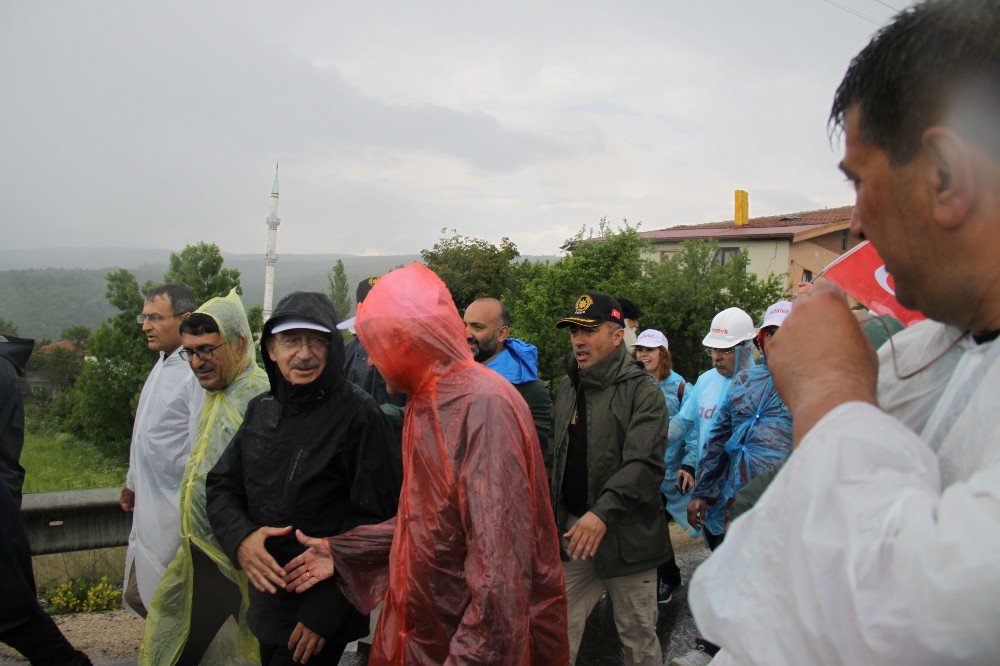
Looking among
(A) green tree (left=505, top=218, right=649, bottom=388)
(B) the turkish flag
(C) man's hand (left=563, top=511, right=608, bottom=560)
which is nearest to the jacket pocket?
(C) man's hand (left=563, top=511, right=608, bottom=560)

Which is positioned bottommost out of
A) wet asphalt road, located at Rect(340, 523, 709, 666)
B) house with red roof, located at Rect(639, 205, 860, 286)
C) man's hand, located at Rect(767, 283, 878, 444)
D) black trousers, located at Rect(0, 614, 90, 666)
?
wet asphalt road, located at Rect(340, 523, 709, 666)

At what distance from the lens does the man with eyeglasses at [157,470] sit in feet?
11.9

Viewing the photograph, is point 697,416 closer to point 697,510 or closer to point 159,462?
point 697,510

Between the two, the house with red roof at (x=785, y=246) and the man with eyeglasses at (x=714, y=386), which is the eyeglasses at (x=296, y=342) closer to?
the man with eyeglasses at (x=714, y=386)

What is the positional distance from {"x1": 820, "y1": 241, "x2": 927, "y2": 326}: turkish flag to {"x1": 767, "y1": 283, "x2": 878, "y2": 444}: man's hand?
0.35 m

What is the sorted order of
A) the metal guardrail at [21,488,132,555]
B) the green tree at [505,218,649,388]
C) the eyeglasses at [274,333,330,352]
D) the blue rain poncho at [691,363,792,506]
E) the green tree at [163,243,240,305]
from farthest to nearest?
the green tree at [163,243,240,305] < the green tree at [505,218,649,388] < the metal guardrail at [21,488,132,555] < the blue rain poncho at [691,363,792,506] < the eyeglasses at [274,333,330,352]

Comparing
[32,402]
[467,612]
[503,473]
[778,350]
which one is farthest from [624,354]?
[32,402]

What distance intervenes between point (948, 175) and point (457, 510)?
1.73m

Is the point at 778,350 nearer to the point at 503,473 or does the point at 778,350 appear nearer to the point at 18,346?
the point at 503,473

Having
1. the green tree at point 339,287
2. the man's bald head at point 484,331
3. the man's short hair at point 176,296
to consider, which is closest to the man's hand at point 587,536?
the man's bald head at point 484,331

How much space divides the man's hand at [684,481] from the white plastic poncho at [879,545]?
432 cm

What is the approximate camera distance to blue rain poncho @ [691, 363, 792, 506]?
382 cm

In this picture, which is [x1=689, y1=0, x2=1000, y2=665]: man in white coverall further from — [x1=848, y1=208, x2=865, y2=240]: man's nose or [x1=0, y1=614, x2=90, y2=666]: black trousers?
[x1=0, y1=614, x2=90, y2=666]: black trousers

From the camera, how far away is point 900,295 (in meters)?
0.85
